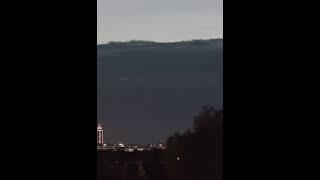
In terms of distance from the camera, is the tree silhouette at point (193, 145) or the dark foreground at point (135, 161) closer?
the tree silhouette at point (193, 145)

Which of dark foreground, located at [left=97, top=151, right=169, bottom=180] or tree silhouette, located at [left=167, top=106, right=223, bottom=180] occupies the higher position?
tree silhouette, located at [left=167, top=106, right=223, bottom=180]

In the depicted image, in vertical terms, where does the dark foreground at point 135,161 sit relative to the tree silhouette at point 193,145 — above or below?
below

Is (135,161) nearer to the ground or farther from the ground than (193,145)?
nearer to the ground

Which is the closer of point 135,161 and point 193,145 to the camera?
point 193,145

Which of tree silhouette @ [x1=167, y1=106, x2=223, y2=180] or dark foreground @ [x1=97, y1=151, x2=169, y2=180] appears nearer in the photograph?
tree silhouette @ [x1=167, y1=106, x2=223, y2=180]
